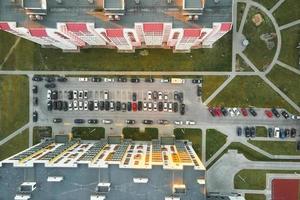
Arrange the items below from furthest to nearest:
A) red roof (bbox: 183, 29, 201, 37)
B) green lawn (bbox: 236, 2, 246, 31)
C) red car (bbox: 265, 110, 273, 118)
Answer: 1. red car (bbox: 265, 110, 273, 118)
2. green lawn (bbox: 236, 2, 246, 31)
3. red roof (bbox: 183, 29, 201, 37)

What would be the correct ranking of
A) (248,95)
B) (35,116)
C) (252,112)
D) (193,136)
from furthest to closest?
(35,116) → (193,136) → (248,95) → (252,112)

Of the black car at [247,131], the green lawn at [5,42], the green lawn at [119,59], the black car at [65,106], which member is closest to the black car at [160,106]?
the green lawn at [119,59]

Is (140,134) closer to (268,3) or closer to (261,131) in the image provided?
(261,131)

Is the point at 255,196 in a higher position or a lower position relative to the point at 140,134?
lower

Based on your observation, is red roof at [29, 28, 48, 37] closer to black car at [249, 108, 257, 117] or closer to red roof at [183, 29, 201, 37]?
red roof at [183, 29, 201, 37]

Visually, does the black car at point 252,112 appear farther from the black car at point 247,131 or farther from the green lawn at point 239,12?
the green lawn at point 239,12

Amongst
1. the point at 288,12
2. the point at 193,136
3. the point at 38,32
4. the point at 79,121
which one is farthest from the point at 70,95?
the point at 288,12

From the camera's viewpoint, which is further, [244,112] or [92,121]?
[92,121]

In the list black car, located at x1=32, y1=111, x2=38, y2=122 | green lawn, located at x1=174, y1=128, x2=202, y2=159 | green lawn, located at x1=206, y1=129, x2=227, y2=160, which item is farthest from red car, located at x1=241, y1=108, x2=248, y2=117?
black car, located at x1=32, y1=111, x2=38, y2=122

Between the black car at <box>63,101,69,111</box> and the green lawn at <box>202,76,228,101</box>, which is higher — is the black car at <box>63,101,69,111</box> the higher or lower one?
the lower one
